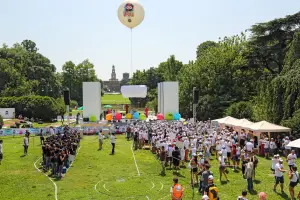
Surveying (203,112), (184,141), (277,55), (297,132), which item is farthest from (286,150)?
(203,112)

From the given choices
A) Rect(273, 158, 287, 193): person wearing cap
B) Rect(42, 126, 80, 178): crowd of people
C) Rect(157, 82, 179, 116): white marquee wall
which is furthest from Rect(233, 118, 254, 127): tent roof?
Rect(157, 82, 179, 116): white marquee wall

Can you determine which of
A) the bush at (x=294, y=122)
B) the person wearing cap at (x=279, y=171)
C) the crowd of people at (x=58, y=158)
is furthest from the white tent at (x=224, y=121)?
the person wearing cap at (x=279, y=171)

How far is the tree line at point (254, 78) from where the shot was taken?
23.7 meters

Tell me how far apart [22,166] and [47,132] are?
41.7 ft

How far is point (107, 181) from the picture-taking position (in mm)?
14438

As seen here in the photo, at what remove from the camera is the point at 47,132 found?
30.3 meters

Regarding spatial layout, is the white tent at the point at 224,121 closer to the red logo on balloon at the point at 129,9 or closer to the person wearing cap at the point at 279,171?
the red logo on balloon at the point at 129,9

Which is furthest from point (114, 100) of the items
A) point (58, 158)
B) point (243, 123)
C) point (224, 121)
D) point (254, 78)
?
point (58, 158)

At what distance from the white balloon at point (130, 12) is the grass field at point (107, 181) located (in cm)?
1575

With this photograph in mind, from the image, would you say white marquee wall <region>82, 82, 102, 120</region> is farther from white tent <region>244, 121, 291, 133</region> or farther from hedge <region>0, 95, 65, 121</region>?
white tent <region>244, 121, 291, 133</region>

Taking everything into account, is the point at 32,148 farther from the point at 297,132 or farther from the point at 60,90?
the point at 60,90

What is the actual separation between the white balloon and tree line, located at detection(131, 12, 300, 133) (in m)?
11.6

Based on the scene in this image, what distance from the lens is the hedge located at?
44312mm

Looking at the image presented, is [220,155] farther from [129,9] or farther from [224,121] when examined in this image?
[129,9]
